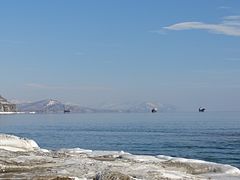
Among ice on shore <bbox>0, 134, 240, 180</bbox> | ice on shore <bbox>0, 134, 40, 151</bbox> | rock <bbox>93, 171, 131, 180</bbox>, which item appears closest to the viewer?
→ rock <bbox>93, 171, 131, 180</bbox>

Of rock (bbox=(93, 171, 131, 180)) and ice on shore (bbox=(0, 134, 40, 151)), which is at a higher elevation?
ice on shore (bbox=(0, 134, 40, 151))

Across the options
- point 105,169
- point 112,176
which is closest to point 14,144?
point 105,169

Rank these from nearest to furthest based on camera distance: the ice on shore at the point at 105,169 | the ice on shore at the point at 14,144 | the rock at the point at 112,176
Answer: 1. the rock at the point at 112,176
2. the ice on shore at the point at 105,169
3. the ice on shore at the point at 14,144

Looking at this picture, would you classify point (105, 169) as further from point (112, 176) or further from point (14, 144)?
point (14, 144)

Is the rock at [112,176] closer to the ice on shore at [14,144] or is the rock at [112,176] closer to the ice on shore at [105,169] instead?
the ice on shore at [105,169]

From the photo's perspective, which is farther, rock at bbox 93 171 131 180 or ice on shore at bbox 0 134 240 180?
ice on shore at bbox 0 134 240 180

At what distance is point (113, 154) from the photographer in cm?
4584

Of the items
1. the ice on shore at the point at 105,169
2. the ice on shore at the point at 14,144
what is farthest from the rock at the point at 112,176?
the ice on shore at the point at 14,144

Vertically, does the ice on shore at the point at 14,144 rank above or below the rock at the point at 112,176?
above

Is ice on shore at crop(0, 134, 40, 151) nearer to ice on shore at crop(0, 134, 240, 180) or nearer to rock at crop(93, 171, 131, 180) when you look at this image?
ice on shore at crop(0, 134, 240, 180)

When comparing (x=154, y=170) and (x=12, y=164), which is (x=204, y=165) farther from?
(x=12, y=164)

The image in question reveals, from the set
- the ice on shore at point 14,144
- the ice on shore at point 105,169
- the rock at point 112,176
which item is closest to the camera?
the rock at point 112,176

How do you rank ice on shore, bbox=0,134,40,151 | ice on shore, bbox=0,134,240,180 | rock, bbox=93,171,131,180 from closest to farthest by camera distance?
1. rock, bbox=93,171,131,180
2. ice on shore, bbox=0,134,240,180
3. ice on shore, bbox=0,134,40,151

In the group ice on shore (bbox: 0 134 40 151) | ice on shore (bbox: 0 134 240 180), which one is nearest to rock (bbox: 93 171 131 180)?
ice on shore (bbox: 0 134 240 180)
